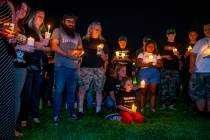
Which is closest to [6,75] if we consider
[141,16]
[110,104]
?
[110,104]

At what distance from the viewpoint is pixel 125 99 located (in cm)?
789

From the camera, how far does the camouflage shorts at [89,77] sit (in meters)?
7.81

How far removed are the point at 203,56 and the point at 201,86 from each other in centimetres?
63

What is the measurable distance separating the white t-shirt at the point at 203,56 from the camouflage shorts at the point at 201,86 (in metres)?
0.12

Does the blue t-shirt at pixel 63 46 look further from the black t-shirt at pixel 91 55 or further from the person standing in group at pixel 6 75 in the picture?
the person standing in group at pixel 6 75

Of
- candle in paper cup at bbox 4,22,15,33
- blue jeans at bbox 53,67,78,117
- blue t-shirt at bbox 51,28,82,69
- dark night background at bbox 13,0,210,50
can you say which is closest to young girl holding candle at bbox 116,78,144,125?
blue jeans at bbox 53,67,78,117

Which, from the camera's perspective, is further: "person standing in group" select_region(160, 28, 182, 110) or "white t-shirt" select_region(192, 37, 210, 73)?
"person standing in group" select_region(160, 28, 182, 110)

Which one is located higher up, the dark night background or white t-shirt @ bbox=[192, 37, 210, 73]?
the dark night background

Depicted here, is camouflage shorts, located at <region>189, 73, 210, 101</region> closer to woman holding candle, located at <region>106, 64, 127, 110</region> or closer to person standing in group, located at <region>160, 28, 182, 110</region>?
person standing in group, located at <region>160, 28, 182, 110</region>

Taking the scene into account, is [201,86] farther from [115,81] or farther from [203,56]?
[115,81]

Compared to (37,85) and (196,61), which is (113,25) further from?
(37,85)

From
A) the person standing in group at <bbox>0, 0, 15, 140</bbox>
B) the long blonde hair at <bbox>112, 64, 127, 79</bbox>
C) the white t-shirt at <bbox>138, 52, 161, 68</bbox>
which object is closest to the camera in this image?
the person standing in group at <bbox>0, 0, 15, 140</bbox>

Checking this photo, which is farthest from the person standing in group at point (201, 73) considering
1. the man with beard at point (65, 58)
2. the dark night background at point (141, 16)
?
the dark night background at point (141, 16)

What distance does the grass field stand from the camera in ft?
19.2
